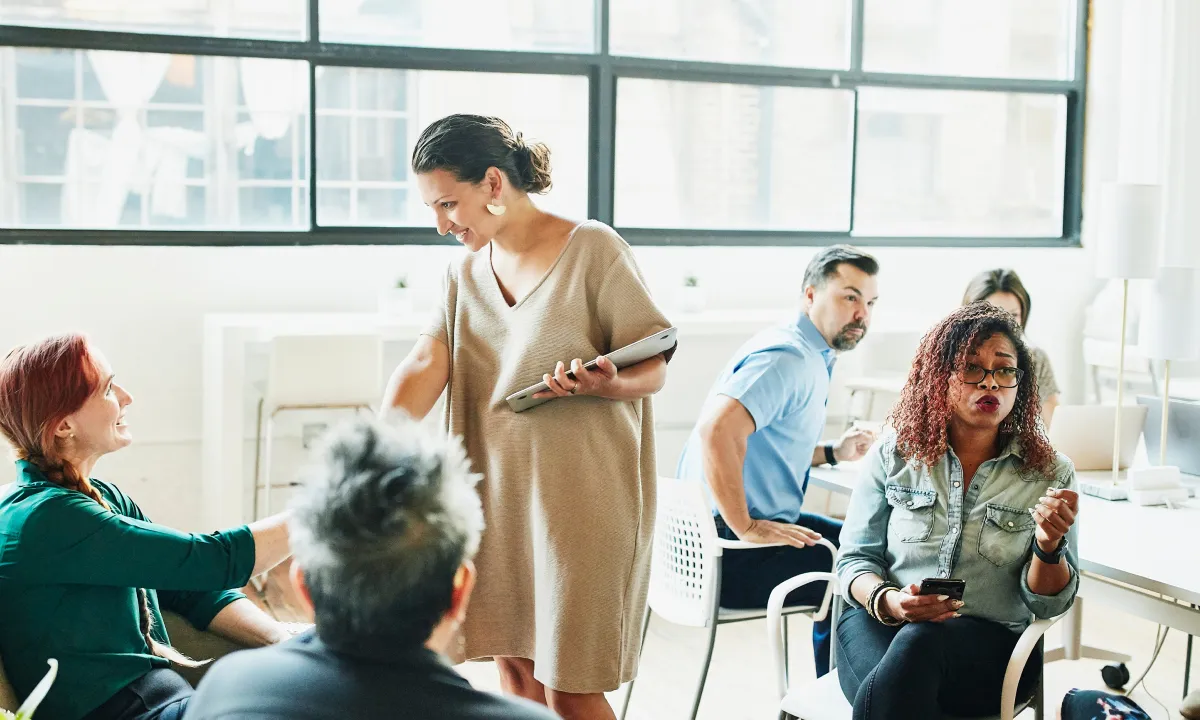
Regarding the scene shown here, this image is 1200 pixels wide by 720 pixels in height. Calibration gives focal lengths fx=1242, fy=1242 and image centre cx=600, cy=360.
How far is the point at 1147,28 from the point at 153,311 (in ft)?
15.3

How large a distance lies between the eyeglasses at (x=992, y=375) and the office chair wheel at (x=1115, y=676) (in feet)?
4.48

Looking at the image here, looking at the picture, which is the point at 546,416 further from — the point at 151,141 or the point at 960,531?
the point at 151,141

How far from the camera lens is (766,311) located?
5.66 meters

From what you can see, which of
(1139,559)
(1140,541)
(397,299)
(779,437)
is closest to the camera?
(1139,559)

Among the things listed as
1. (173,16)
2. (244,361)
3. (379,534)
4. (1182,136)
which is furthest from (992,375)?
(1182,136)

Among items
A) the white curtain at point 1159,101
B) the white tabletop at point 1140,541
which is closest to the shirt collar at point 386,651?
the white tabletop at point 1140,541

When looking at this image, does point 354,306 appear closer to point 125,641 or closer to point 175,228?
point 175,228

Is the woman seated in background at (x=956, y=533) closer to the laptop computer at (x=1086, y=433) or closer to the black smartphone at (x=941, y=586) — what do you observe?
the black smartphone at (x=941, y=586)

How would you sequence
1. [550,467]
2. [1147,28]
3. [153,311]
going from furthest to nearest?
[1147,28], [153,311], [550,467]

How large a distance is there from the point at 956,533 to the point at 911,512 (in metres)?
0.09

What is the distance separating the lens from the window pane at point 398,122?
5207 millimetres

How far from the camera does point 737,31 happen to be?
18.9 feet

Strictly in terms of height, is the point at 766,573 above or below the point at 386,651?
below

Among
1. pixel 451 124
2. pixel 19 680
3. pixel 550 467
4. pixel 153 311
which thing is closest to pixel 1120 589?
pixel 550 467
